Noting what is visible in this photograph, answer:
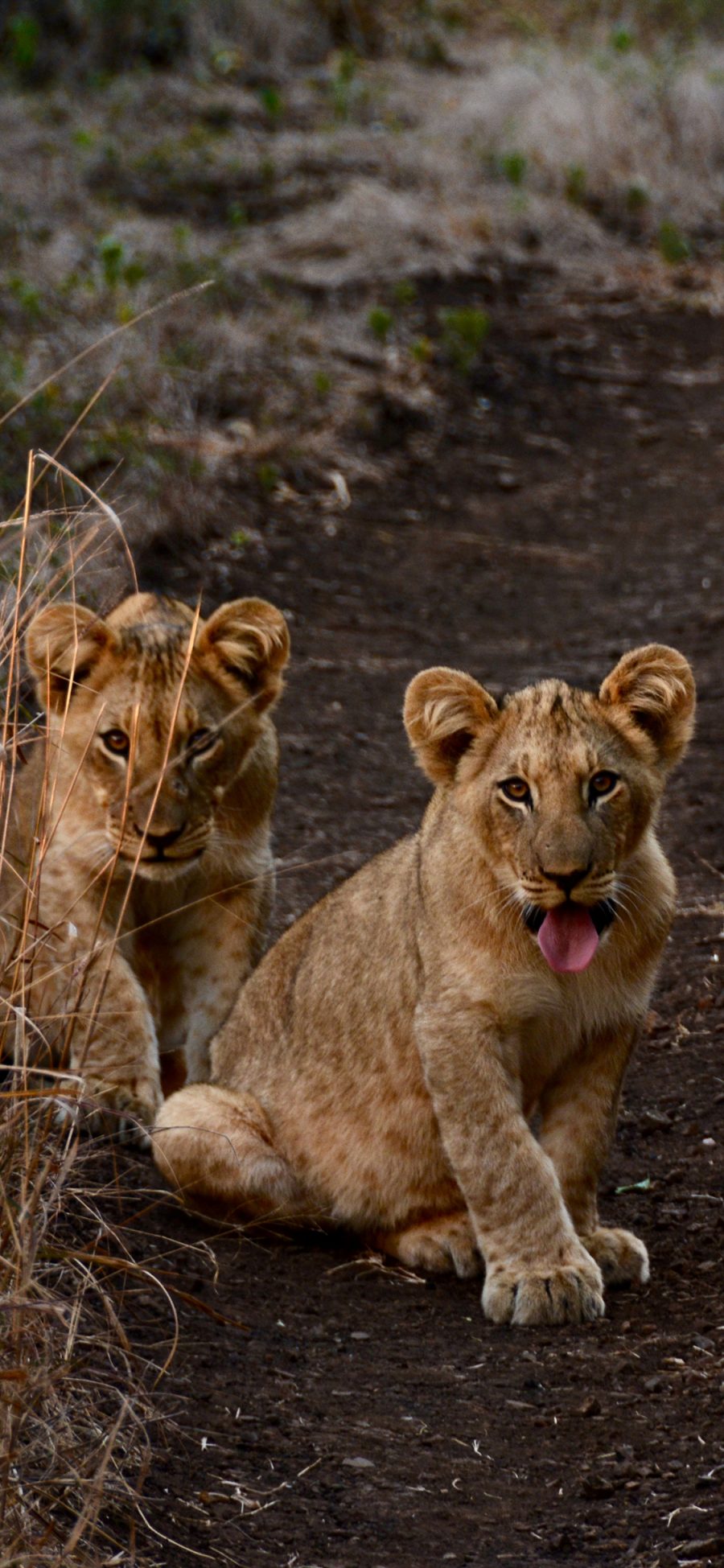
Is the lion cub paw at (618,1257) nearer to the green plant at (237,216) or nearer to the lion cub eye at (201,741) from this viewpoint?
the lion cub eye at (201,741)

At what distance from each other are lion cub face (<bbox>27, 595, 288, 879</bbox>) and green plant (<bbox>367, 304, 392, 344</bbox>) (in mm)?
7341

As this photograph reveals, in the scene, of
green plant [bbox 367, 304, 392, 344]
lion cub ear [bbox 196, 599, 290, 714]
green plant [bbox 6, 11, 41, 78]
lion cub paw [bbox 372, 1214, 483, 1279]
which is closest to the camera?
lion cub paw [bbox 372, 1214, 483, 1279]

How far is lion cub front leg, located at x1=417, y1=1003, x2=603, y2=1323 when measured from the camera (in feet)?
15.2

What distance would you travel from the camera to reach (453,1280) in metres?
5.02

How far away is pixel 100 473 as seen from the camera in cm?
996

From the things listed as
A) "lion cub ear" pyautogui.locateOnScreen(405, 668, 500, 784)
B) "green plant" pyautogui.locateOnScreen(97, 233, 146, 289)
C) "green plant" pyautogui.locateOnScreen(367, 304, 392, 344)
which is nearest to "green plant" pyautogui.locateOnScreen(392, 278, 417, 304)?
"green plant" pyautogui.locateOnScreen(367, 304, 392, 344)

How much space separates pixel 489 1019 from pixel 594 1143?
413 millimetres

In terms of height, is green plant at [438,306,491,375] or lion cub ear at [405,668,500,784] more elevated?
lion cub ear at [405,668,500,784]

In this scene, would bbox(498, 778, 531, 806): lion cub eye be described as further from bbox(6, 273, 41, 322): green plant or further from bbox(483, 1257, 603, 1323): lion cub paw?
bbox(6, 273, 41, 322): green plant

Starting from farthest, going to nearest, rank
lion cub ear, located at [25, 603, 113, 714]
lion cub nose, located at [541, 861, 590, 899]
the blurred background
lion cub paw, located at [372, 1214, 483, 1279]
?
the blurred background → lion cub ear, located at [25, 603, 113, 714] → lion cub paw, located at [372, 1214, 483, 1279] → lion cub nose, located at [541, 861, 590, 899]

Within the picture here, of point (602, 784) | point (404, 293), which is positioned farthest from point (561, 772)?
point (404, 293)

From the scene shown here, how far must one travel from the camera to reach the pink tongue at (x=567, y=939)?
4629 millimetres

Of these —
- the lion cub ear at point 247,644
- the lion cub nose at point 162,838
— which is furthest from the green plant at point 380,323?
the lion cub nose at point 162,838

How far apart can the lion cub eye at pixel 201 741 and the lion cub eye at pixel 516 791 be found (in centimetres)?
127
